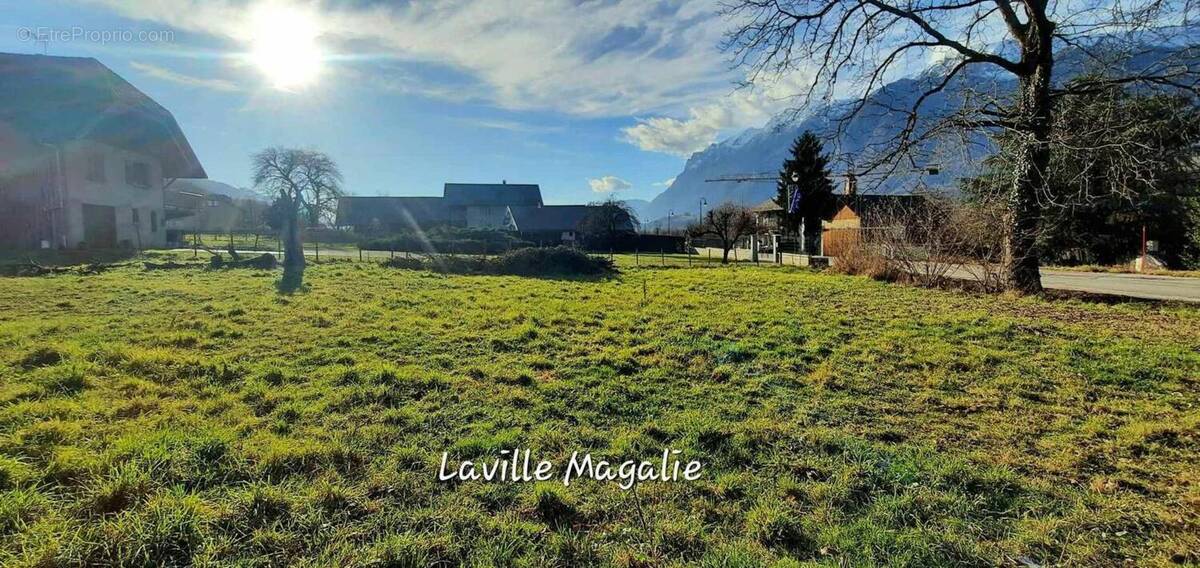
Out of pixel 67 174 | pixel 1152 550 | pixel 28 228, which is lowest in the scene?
pixel 1152 550

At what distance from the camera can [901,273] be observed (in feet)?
46.3

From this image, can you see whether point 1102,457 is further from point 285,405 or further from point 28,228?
point 28,228

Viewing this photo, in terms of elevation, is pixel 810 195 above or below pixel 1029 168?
above

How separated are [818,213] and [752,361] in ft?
151

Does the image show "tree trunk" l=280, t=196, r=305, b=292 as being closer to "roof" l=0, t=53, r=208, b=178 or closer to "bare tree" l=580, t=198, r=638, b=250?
"roof" l=0, t=53, r=208, b=178

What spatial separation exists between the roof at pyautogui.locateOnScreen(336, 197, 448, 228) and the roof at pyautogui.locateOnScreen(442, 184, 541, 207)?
1940mm

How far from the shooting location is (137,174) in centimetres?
2583

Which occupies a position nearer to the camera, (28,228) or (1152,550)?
(1152,550)

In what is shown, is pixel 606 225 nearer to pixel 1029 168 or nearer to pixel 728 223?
pixel 728 223

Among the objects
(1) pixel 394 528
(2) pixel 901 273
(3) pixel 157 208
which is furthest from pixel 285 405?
(3) pixel 157 208

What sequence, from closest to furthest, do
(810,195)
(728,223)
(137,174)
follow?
(137,174) < (728,223) < (810,195)

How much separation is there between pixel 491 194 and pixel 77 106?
40820mm

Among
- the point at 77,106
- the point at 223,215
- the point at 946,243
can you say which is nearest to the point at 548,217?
the point at 223,215

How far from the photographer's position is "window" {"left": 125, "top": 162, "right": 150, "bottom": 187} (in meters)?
25.0
